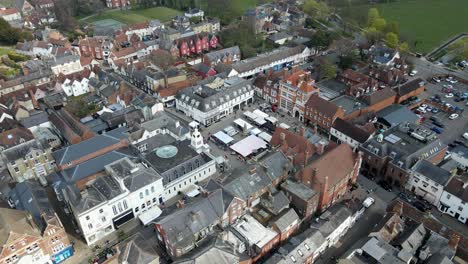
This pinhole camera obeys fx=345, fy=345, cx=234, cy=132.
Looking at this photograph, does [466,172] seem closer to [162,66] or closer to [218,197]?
[218,197]

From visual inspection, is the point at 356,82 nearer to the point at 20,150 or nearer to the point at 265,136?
the point at 265,136

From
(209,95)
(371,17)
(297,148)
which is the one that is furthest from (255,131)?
(371,17)

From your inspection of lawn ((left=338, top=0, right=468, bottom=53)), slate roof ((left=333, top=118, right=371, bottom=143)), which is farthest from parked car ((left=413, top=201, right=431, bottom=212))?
lawn ((left=338, top=0, right=468, bottom=53))

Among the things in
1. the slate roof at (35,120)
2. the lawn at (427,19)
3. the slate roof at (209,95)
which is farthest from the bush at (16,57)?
the lawn at (427,19)

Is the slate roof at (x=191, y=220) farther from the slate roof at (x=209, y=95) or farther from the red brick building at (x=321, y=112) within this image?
the red brick building at (x=321, y=112)

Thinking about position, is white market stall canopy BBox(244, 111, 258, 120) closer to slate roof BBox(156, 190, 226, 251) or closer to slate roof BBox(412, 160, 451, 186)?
slate roof BBox(156, 190, 226, 251)

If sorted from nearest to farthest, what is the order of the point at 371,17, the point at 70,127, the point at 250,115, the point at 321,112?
1. the point at 70,127
2. the point at 321,112
3. the point at 250,115
4. the point at 371,17
